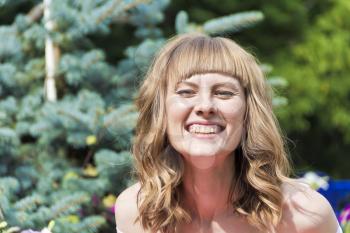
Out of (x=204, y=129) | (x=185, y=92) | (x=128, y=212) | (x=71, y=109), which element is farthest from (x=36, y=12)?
(x=204, y=129)

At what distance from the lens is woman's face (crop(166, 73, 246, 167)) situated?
2604 millimetres

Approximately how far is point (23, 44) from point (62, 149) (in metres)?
0.61

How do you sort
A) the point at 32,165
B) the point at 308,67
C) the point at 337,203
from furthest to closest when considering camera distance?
1. the point at 308,67
2. the point at 337,203
3. the point at 32,165

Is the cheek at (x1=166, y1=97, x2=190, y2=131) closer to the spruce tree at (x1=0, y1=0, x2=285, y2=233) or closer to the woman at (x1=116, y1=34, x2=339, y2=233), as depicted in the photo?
the woman at (x1=116, y1=34, x2=339, y2=233)

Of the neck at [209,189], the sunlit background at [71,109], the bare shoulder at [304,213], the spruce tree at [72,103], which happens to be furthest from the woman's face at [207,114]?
the spruce tree at [72,103]

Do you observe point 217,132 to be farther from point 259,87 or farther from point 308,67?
point 308,67

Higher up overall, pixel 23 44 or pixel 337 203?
pixel 23 44

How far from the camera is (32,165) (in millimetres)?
3863

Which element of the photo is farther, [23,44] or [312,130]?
[312,130]

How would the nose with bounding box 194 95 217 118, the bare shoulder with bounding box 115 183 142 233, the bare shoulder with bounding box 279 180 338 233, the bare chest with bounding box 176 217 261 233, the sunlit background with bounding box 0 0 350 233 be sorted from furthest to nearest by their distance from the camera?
the sunlit background with bounding box 0 0 350 233
the bare shoulder with bounding box 115 183 142 233
the bare chest with bounding box 176 217 261 233
the bare shoulder with bounding box 279 180 338 233
the nose with bounding box 194 95 217 118

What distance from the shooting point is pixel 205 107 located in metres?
2.57

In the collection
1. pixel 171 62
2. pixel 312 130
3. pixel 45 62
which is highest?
→ pixel 171 62

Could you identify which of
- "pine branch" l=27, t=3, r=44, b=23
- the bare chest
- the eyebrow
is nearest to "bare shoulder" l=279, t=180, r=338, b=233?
the bare chest

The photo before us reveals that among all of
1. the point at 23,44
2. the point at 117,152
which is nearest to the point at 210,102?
the point at 117,152
